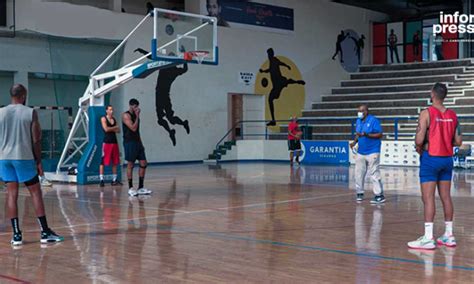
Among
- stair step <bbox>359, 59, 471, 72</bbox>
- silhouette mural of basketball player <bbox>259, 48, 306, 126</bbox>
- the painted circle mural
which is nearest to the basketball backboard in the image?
the painted circle mural

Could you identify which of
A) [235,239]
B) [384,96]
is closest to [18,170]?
Answer: [235,239]

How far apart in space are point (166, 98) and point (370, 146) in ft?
53.9

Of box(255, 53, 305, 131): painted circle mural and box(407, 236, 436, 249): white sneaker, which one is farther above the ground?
box(255, 53, 305, 131): painted circle mural

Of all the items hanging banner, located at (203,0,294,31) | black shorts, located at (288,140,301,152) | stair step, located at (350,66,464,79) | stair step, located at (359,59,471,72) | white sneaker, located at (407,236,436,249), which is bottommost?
white sneaker, located at (407,236,436,249)

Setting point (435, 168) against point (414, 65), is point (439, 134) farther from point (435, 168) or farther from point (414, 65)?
point (414, 65)

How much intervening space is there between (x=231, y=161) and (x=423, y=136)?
22529mm

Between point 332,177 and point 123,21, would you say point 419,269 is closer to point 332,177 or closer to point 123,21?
point 332,177

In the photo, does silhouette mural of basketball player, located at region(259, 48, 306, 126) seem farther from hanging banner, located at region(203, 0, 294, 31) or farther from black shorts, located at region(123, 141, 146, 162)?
black shorts, located at region(123, 141, 146, 162)

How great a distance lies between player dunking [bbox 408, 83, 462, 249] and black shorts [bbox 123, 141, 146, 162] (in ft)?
26.3

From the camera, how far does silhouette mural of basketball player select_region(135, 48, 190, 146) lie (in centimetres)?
2855

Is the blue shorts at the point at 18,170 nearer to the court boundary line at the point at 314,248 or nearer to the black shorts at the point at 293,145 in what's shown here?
the court boundary line at the point at 314,248

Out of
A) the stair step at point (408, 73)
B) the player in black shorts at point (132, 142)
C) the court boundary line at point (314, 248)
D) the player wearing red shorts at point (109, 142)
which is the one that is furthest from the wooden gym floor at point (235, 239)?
the stair step at point (408, 73)

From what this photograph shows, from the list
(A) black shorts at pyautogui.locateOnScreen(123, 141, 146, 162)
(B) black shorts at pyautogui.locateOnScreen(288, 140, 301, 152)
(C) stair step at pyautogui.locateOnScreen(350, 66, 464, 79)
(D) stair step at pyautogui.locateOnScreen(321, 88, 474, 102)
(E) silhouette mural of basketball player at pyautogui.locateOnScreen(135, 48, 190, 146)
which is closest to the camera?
(A) black shorts at pyautogui.locateOnScreen(123, 141, 146, 162)

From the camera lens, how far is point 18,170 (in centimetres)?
855
